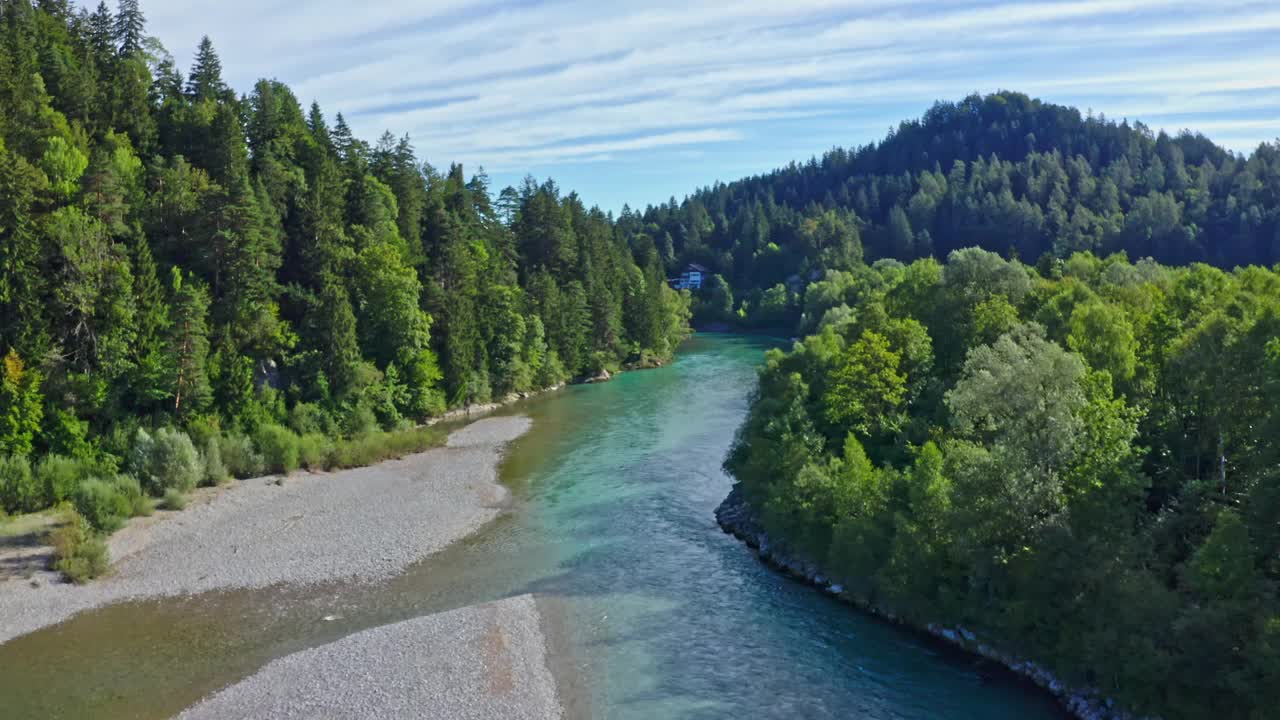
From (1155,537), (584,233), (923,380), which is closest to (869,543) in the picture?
(1155,537)

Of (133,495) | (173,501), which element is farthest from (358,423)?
(133,495)

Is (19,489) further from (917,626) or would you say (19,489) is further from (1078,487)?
(1078,487)

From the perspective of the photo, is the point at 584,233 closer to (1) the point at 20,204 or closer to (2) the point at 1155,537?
(1) the point at 20,204

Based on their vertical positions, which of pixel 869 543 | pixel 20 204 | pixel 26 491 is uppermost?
pixel 20 204

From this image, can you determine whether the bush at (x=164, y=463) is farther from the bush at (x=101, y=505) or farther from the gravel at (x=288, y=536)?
the bush at (x=101, y=505)

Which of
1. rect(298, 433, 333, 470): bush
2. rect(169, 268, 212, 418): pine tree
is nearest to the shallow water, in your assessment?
rect(298, 433, 333, 470): bush
